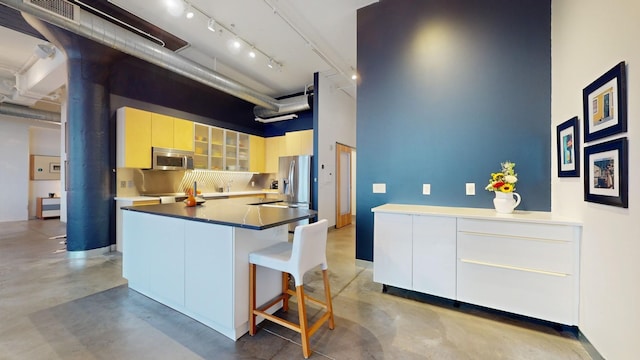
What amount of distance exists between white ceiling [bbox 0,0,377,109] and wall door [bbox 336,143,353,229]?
74.8 inches

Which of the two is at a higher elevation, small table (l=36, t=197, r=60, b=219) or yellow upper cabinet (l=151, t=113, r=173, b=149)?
yellow upper cabinet (l=151, t=113, r=173, b=149)

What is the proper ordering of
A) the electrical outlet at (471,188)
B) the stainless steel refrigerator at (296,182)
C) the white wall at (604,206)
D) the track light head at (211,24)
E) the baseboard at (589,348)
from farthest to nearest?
the stainless steel refrigerator at (296,182) < the track light head at (211,24) < the electrical outlet at (471,188) < the baseboard at (589,348) < the white wall at (604,206)

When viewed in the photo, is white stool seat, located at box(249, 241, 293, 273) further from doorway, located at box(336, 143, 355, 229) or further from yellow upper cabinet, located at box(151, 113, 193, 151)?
doorway, located at box(336, 143, 355, 229)

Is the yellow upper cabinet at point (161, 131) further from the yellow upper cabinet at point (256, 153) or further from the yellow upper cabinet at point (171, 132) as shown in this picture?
the yellow upper cabinet at point (256, 153)

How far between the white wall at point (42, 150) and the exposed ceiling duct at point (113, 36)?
20.9 ft

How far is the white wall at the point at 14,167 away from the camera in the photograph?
6824mm

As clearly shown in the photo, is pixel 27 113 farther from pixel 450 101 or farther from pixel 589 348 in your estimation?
pixel 589 348

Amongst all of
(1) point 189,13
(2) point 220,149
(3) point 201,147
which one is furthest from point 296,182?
(1) point 189,13

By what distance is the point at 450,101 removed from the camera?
2.88 m

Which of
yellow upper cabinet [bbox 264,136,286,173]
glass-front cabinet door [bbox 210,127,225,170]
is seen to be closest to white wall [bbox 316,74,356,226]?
yellow upper cabinet [bbox 264,136,286,173]

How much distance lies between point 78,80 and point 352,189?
20.4 ft

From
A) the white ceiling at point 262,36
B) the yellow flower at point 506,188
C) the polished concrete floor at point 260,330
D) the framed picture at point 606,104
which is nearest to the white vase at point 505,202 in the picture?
the yellow flower at point 506,188

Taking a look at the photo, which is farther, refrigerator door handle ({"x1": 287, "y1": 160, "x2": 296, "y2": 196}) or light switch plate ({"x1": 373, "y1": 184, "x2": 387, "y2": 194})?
refrigerator door handle ({"x1": 287, "y1": 160, "x2": 296, "y2": 196})

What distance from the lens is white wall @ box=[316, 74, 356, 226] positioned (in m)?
5.40
